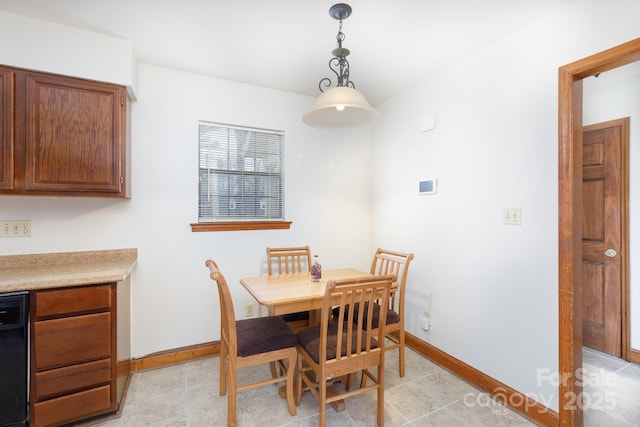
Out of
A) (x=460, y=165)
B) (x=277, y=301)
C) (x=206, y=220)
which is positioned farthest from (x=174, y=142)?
(x=460, y=165)

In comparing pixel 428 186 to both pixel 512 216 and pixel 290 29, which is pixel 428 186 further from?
pixel 290 29

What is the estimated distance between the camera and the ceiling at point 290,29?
70.4 inches

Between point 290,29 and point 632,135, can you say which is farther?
point 632,135

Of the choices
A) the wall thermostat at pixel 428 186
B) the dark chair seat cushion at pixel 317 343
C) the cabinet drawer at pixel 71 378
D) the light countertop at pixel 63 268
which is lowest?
the cabinet drawer at pixel 71 378

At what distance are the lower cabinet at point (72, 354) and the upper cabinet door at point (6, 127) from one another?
0.79 metres

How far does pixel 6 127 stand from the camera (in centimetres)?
184

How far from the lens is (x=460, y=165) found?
243cm

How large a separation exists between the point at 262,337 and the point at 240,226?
3.96ft

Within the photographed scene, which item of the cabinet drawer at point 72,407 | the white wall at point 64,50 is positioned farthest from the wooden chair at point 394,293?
the white wall at point 64,50

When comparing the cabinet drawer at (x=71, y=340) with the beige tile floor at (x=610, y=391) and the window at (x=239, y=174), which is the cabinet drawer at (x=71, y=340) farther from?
the beige tile floor at (x=610, y=391)

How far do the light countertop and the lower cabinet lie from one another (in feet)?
0.19

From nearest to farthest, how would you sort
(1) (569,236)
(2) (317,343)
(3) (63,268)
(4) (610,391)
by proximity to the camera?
(1) (569,236) → (2) (317,343) → (3) (63,268) → (4) (610,391)

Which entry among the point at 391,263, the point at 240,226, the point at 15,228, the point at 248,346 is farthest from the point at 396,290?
the point at 15,228

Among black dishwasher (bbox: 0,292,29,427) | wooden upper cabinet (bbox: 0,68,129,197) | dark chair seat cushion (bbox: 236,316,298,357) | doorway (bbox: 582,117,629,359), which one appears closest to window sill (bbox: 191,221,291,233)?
wooden upper cabinet (bbox: 0,68,129,197)
